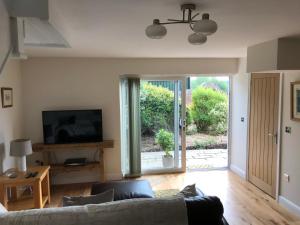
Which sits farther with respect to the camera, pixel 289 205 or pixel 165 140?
pixel 165 140

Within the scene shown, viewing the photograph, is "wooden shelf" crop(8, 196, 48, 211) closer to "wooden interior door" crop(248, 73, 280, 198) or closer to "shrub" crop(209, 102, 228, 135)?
"wooden interior door" crop(248, 73, 280, 198)

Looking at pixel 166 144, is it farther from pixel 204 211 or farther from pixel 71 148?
pixel 204 211

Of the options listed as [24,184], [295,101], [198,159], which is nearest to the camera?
[24,184]

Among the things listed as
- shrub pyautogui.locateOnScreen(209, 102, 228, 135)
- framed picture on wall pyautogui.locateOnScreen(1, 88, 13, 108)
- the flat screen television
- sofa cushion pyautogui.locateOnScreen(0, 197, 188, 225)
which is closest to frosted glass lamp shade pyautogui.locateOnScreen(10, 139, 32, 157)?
framed picture on wall pyautogui.locateOnScreen(1, 88, 13, 108)

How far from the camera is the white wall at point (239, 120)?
15.7 feet

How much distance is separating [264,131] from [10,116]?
12.8 ft

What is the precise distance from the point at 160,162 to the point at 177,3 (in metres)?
3.94

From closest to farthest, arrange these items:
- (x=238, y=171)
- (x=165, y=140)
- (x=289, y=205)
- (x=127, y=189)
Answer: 1. (x=127, y=189)
2. (x=289, y=205)
3. (x=238, y=171)
4. (x=165, y=140)


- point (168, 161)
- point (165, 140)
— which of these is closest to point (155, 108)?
point (165, 140)

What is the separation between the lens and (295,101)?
342cm

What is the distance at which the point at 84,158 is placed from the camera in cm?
463

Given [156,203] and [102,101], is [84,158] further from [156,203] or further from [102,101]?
[156,203]

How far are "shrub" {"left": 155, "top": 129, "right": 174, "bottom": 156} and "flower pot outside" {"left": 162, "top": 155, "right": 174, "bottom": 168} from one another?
2.9 inches

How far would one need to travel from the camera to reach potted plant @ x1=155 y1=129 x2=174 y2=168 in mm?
5168
